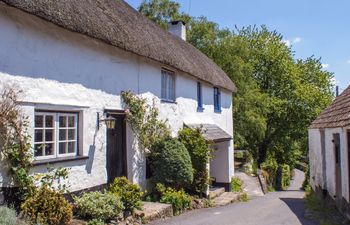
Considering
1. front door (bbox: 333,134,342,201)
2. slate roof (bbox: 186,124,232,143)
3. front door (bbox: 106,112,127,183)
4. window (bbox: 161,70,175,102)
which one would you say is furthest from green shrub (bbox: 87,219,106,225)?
front door (bbox: 333,134,342,201)

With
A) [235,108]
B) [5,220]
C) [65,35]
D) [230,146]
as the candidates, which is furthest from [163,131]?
[235,108]

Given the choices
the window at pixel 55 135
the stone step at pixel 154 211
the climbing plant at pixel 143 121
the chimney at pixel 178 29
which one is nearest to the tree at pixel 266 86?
the chimney at pixel 178 29

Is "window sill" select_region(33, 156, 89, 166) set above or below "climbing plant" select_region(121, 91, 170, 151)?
below

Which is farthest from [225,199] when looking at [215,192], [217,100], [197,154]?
[217,100]

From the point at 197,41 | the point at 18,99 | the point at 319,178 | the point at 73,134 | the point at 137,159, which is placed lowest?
the point at 319,178

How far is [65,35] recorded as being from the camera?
828cm

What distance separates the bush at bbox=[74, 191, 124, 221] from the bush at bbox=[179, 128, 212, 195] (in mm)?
5071

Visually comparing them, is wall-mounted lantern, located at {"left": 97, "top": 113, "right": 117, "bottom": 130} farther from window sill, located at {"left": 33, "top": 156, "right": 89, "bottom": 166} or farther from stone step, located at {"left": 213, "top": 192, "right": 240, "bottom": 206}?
stone step, located at {"left": 213, "top": 192, "right": 240, "bottom": 206}

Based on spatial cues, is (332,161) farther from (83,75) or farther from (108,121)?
(83,75)

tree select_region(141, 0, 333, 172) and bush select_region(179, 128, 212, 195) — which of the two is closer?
bush select_region(179, 128, 212, 195)

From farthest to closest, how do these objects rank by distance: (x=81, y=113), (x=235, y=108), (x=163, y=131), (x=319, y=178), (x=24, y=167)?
(x=235, y=108) → (x=319, y=178) → (x=163, y=131) → (x=81, y=113) → (x=24, y=167)

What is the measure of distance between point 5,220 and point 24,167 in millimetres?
1355

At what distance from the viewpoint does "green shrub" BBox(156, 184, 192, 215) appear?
36.8 feet

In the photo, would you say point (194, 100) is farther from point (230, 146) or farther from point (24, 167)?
point (24, 167)
